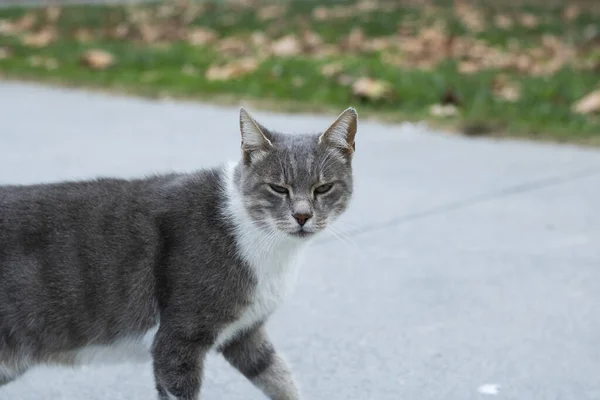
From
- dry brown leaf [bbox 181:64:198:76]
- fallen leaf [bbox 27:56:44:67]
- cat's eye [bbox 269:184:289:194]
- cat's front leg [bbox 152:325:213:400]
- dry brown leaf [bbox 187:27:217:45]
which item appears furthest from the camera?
dry brown leaf [bbox 187:27:217:45]

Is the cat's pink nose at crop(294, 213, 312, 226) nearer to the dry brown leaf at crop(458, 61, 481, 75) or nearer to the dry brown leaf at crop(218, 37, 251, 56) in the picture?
the dry brown leaf at crop(458, 61, 481, 75)

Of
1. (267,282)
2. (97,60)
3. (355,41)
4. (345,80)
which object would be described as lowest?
(355,41)

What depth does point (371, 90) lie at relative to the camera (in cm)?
862

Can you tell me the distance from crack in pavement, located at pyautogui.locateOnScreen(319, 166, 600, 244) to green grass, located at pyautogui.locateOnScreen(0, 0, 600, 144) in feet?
3.03

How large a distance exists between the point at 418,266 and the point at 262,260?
1.69 metres

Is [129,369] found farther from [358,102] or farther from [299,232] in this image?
[358,102]

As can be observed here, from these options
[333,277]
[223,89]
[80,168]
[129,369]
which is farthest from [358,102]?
[129,369]

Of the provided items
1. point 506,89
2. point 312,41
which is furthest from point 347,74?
point 312,41

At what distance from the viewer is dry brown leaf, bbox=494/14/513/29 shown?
13.0 metres

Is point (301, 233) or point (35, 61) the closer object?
point (301, 233)

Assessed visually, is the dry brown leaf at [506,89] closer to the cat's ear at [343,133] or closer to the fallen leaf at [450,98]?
the fallen leaf at [450,98]

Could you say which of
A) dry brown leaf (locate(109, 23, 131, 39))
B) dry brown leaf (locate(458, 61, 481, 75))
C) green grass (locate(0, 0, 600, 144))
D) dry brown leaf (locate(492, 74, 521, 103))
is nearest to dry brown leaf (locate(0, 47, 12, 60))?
green grass (locate(0, 0, 600, 144))

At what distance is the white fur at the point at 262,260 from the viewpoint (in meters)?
3.47

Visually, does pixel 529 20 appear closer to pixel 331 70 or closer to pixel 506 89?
pixel 331 70
